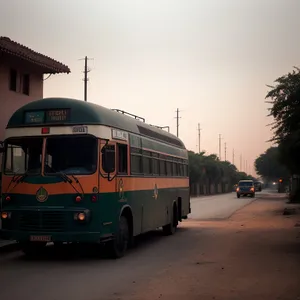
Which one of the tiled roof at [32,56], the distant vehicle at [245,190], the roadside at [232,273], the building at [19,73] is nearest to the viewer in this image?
the roadside at [232,273]

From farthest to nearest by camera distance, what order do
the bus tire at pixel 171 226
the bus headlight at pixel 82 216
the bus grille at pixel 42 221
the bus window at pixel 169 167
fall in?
1. the bus tire at pixel 171 226
2. the bus window at pixel 169 167
3. the bus grille at pixel 42 221
4. the bus headlight at pixel 82 216

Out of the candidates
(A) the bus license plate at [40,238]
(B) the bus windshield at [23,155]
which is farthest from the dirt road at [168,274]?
(B) the bus windshield at [23,155]

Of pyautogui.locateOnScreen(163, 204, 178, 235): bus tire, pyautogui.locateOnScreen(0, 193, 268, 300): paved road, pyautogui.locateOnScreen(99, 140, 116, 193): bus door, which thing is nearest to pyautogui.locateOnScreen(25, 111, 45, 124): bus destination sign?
pyautogui.locateOnScreen(99, 140, 116, 193): bus door

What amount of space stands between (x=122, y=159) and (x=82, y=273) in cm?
325

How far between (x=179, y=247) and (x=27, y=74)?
1057 centimetres

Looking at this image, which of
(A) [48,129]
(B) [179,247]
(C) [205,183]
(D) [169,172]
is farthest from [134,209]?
(C) [205,183]

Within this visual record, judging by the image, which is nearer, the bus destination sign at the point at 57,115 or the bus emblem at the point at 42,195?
the bus emblem at the point at 42,195

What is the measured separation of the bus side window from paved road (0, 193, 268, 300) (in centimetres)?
204

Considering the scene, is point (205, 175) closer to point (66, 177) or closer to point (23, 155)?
point (23, 155)

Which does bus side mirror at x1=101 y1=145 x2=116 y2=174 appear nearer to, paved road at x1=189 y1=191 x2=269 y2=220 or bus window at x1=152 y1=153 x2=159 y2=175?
bus window at x1=152 y1=153 x2=159 y2=175

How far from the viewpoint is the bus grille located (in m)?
10.7

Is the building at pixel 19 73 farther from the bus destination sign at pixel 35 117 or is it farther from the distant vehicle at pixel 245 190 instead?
the distant vehicle at pixel 245 190

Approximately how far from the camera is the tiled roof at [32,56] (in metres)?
17.7

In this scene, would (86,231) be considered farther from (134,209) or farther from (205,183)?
(205,183)
